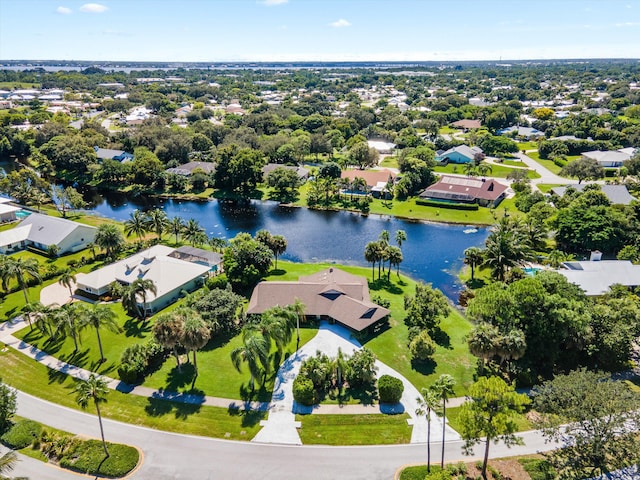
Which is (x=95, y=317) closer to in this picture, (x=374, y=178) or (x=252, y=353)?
(x=252, y=353)

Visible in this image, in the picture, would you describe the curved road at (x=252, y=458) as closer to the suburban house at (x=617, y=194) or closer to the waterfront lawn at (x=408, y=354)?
the waterfront lawn at (x=408, y=354)

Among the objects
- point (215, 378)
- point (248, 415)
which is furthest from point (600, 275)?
point (215, 378)

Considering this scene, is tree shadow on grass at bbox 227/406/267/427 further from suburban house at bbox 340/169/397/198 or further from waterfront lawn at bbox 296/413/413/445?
suburban house at bbox 340/169/397/198

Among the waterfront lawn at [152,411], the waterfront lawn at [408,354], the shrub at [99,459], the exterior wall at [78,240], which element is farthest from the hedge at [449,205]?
the shrub at [99,459]

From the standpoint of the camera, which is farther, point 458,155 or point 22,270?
point 458,155

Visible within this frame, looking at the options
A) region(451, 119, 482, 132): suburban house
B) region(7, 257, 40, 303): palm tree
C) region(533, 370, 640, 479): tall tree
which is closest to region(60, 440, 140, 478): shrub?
region(7, 257, 40, 303): palm tree

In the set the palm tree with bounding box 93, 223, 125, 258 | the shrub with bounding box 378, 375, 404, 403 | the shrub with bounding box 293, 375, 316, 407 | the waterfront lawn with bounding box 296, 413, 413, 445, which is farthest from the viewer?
the palm tree with bounding box 93, 223, 125, 258
